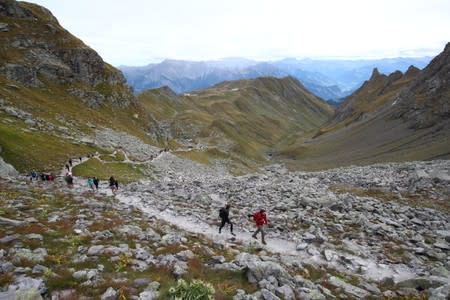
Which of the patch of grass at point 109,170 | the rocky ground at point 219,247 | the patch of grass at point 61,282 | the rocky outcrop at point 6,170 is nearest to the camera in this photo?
the patch of grass at point 61,282

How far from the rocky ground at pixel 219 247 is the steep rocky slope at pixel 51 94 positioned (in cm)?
1753

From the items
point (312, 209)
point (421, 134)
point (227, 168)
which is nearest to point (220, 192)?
point (312, 209)

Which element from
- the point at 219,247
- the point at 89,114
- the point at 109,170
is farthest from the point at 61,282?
the point at 89,114

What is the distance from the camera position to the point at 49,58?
3743 inches

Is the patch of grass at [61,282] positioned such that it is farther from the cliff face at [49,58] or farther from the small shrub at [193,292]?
the cliff face at [49,58]

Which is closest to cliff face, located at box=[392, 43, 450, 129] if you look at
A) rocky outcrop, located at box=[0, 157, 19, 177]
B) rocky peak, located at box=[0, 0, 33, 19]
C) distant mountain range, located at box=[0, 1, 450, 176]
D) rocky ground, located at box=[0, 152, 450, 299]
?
distant mountain range, located at box=[0, 1, 450, 176]

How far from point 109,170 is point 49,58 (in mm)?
63297

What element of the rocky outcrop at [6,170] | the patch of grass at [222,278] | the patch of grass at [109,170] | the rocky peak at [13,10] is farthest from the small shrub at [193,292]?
the rocky peak at [13,10]

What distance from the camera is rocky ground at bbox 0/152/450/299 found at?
1246 centimetres

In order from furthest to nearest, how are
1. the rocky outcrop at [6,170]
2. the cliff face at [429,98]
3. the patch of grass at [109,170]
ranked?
the cliff face at [429,98] < the patch of grass at [109,170] < the rocky outcrop at [6,170]

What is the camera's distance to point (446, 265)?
2139 cm

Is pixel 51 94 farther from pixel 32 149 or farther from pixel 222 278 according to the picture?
pixel 222 278

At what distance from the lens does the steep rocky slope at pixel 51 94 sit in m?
51.4

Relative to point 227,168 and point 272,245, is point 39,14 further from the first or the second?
point 272,245
